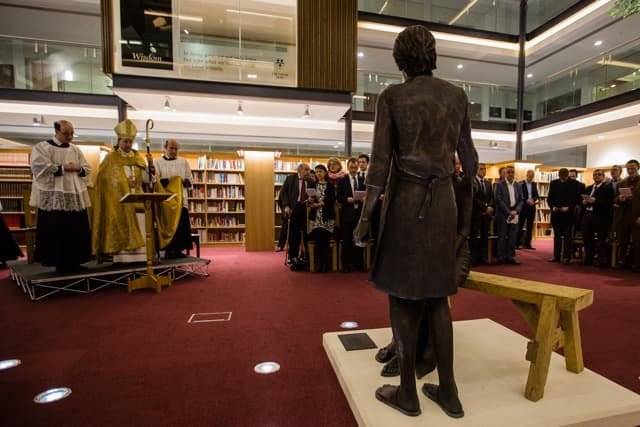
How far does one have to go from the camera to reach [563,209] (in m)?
5.44

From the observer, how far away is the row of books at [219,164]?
25.2 feet

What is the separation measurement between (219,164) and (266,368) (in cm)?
658

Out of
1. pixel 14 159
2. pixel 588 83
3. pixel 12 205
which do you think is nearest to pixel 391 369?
pixel 12 205

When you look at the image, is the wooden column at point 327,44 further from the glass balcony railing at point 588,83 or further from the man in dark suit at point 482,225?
the glass balcony railing at point 588,83

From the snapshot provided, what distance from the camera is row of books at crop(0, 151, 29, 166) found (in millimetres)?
6734

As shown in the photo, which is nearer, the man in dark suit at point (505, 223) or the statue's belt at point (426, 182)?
the statue's belt at point (426, 182)

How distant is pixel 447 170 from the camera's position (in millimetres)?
1295

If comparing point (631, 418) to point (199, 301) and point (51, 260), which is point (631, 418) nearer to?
point (199, 301)

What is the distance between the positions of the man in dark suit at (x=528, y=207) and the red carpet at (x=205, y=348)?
240cm

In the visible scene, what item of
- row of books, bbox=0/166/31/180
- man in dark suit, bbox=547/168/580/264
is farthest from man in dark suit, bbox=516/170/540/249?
row of books, bbox=0/166/31/180

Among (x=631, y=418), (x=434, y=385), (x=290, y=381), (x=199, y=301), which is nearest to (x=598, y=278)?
(x=631, y=418)

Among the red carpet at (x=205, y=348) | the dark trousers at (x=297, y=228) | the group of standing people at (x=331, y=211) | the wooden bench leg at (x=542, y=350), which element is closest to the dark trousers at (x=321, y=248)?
the group of standing people at (x=331, y=211)

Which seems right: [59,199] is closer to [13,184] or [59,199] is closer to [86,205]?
[86,205]

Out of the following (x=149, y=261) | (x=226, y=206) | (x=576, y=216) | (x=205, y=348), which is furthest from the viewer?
(x=226, y=206)
